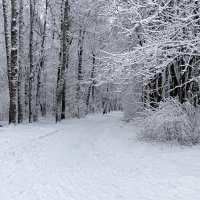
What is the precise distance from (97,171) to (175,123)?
14.8ft

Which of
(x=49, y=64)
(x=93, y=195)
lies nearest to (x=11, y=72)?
(x=93, y=195)

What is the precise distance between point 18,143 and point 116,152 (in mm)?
3590

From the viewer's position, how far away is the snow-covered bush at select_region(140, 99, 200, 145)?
1131 cm

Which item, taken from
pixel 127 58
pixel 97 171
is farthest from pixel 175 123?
pixel 97 171

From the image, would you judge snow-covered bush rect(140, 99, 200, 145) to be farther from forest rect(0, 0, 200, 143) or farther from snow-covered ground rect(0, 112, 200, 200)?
snow-covered ground rect(0, 112, 200, 200)

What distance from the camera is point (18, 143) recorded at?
38.3 ft

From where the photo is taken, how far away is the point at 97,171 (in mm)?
8211

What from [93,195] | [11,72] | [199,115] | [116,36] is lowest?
[93,195]

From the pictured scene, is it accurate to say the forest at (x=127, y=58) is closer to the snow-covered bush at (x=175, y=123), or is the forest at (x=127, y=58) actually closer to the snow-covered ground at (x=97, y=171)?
the snow-covered bush at (x=175, y=123)

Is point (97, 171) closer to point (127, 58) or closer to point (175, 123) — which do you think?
point (127, 58)

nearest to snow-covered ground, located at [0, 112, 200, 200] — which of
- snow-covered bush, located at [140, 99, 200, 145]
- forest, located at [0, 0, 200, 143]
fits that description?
snow-covered bush, located at [140, 99, 200, 145]

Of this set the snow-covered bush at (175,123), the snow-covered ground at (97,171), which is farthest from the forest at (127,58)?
the snow-covered ground at (97,171)

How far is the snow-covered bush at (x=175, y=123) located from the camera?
11.3 metres

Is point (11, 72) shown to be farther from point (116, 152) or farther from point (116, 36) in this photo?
point (116, 152)
